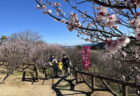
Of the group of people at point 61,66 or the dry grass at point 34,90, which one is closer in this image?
the dry grass at point 34,90

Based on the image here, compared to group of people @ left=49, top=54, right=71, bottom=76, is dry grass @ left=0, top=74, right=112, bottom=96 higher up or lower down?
lower down

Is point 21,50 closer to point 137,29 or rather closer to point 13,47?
point 13,47

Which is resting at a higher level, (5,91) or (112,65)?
(112,65)

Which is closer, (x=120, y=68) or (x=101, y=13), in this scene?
(x=101, y=13)

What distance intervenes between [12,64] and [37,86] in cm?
208

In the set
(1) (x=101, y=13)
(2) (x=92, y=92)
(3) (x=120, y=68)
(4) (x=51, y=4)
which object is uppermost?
(4) (x=51, y=4)

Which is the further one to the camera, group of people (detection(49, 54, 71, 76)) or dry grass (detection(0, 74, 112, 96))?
group of people (detection(49, 54, 71, 76))

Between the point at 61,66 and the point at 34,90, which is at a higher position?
the point at 61,66

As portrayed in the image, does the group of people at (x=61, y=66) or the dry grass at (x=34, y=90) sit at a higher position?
the group of people at (x=61, y=66)

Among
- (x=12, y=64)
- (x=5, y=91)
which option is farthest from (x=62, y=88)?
(x=12, y=64)

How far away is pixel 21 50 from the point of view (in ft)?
28.1

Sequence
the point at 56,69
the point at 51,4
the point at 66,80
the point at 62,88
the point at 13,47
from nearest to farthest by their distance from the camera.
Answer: the point at 51,4, the point at 62,88, the point at 66,80, the point at 13,47, the point at 56,69

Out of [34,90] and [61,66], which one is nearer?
[34,90]

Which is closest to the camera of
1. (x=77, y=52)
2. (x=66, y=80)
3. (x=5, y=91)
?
(x=5, y=91)
